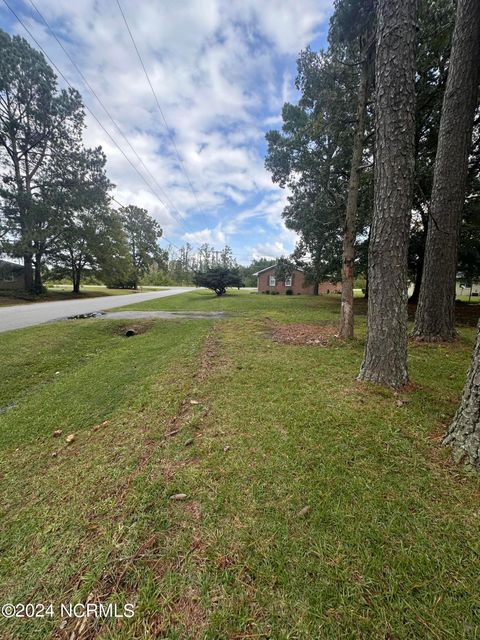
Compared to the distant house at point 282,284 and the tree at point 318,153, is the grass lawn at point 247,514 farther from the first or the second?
the distant house at point 282,284

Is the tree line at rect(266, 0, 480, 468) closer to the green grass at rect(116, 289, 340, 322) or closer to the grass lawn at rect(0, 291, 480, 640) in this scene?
the grass lawn at rect(0, 291, 480, 640)

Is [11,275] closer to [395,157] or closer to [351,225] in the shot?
[351,225]

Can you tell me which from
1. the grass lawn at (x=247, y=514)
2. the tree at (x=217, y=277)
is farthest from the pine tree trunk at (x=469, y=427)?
the tree at (x=217, y=277)

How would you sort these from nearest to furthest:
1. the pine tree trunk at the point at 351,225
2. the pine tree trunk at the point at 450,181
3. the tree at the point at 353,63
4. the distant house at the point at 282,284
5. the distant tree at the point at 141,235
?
the pine tree trunk at the point at 450,181, the tree at the point at 353,63, the pine tree trunk at the point at 351,225, the distant house at the point at 282,284, the distant tree at the point at 141,235

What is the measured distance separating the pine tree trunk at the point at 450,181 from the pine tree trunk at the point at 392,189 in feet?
8.85

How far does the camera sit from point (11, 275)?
2138cm

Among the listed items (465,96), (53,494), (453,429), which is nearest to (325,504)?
(453,429)

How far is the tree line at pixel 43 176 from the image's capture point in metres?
17.0

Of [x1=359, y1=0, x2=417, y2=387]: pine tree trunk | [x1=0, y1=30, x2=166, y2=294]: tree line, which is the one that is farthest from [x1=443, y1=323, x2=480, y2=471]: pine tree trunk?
[x1=0, y1=30, x2=166, y2=294]: tree line

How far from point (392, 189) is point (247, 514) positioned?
142 inches

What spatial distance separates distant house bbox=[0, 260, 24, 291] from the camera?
2053cm

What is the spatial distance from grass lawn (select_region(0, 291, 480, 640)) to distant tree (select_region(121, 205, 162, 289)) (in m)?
49.2

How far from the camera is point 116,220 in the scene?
25.1m

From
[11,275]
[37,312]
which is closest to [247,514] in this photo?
[37,312]
